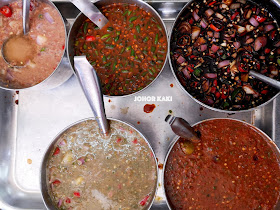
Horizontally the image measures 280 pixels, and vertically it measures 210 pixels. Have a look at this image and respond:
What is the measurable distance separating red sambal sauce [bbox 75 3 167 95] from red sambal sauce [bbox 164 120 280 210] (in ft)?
2.16

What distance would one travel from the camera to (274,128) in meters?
2.22

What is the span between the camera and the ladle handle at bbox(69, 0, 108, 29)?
1914 millimetres

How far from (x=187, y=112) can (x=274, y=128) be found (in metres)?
0.76

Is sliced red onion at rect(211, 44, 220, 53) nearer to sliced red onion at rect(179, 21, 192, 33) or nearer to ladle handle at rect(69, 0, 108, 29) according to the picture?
sliced red onion at rect(179, 21, 192, 33)

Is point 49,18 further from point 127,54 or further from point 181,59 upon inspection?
point 181,59

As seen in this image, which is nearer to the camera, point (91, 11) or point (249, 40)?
point (91, 11)

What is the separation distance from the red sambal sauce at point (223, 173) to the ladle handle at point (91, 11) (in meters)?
1.20

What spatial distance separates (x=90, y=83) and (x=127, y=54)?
65 cm

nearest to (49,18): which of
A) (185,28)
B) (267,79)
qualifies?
(185,28)

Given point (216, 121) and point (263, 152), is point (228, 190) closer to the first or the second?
point (263, 152)

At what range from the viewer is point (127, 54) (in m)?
2.12

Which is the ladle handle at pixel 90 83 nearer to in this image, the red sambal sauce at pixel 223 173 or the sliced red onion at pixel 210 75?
the red sambal sauce at pixel 223 173

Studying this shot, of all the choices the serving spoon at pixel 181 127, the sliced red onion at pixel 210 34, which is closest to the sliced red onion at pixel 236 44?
the sliced red onion at pixel 210 34

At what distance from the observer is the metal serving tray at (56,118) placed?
2312 millimetres
